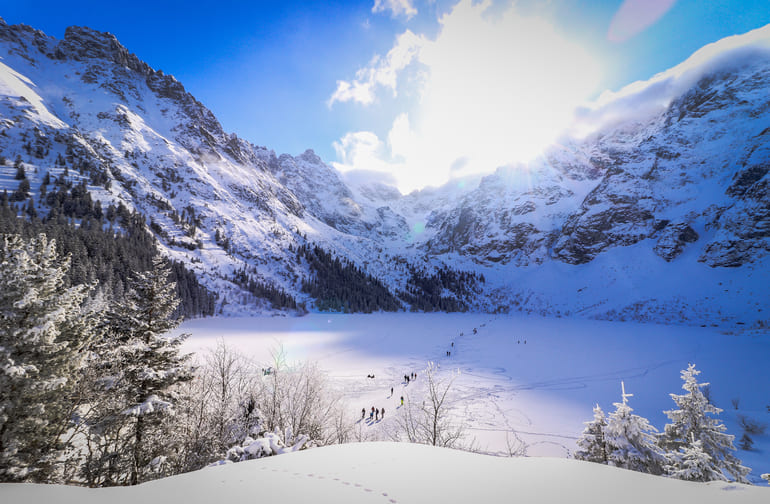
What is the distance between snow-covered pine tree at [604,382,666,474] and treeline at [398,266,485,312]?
129991 millimetres

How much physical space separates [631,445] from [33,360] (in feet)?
56.5

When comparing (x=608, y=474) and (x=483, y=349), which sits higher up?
(x=608, y=474)

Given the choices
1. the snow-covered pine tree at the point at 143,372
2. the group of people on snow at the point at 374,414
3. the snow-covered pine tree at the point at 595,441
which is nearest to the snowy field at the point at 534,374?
the group of people on snow at the point at 374,414

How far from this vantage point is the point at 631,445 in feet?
30.3

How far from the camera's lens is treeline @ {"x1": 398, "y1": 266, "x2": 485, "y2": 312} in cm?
14375

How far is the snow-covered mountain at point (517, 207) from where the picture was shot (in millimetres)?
93000

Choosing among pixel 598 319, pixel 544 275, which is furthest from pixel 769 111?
pixel 598 319

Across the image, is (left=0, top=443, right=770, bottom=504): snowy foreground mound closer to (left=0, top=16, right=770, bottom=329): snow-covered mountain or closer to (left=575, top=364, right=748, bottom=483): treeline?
(left=575, top=364, right=748, bottom=483): treeline

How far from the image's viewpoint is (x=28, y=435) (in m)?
6.02

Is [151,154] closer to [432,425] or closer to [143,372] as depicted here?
[143,372]

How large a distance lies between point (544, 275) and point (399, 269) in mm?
81965

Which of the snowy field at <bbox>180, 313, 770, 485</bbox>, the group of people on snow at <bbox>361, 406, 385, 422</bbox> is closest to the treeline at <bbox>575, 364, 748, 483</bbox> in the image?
the snowy field at <bbox>180, 313, 770, 485</bbox>

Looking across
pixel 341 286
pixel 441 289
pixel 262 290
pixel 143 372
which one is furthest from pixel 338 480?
pixel 441 289

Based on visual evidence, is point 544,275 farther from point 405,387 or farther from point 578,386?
point 405,387
